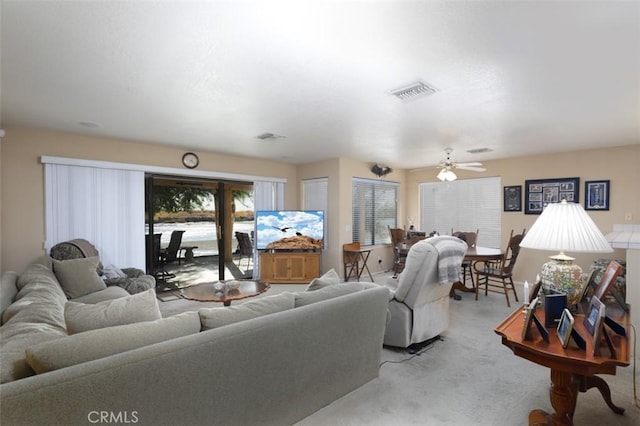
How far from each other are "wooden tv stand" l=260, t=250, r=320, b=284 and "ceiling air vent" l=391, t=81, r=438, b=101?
3604mm

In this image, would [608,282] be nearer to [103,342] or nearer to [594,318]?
[594,318]

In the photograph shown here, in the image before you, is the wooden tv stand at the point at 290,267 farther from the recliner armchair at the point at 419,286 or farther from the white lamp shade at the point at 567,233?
the white lamp shade at the point at 567,233

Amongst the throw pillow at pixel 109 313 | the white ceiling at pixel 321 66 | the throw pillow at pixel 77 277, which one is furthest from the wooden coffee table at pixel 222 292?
the white ceiling at pixel 321 66

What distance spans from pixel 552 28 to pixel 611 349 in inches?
68.2

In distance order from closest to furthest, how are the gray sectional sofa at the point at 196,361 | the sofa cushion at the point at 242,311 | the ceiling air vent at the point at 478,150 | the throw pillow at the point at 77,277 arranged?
1. the gray sectional sofa at the point at 196,361
2. the sofa cushion at the point at 242,311
3. the throw pillow at the point at 77,277
4. the ceiling air vent at the point at 478,150

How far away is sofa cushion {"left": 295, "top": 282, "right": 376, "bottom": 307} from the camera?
6.71ft

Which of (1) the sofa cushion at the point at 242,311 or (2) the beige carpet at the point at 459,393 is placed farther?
(2) the beige carpet at the point at 459,393

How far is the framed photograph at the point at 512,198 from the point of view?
18.5 feet

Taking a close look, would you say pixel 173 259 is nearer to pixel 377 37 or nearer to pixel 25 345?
pixel 25 345

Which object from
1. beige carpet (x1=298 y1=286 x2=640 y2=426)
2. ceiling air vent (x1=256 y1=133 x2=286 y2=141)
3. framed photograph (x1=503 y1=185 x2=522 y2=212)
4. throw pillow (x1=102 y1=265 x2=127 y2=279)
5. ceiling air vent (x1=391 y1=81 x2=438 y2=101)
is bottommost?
beige carpet (x1=298 y1=286 x2=640 y2=426)

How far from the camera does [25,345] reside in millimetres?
1345

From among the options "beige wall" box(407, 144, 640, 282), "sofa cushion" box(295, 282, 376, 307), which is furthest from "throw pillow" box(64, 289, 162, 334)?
"beige wall" box(407, 144, 640, 282)

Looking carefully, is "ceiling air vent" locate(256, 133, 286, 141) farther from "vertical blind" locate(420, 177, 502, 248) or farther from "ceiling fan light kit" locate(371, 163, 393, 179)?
"vertical blind" locate(420, 177, 502, 248)

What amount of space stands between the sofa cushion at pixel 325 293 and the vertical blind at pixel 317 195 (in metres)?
3.66
